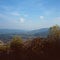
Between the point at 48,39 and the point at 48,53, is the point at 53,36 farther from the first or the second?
the point at 48,53

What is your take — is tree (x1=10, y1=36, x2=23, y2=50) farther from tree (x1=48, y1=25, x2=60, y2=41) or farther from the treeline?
tree (x1=48, y1=25, x2=60, y2=41)

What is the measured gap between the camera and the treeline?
55.5 ft

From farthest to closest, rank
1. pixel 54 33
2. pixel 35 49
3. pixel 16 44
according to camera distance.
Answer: pixel 16 44
pixel 54 33
pixel 35 49

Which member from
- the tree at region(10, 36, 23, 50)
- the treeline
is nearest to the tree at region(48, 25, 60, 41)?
the treeline

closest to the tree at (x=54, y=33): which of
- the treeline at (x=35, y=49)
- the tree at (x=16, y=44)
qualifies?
the treeline at (x=35, y=49)

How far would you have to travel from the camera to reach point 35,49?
1777cm

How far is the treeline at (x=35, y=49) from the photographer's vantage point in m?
16.9

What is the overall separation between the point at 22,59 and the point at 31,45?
1942 mm

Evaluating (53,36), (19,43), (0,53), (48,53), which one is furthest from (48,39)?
(0,53)

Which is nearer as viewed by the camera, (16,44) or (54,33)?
(54,33)

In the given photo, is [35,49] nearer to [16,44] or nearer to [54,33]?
[16,44]

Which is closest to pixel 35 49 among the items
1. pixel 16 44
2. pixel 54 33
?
pixel 16 44

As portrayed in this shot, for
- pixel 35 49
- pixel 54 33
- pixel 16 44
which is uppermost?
pixel 54 33

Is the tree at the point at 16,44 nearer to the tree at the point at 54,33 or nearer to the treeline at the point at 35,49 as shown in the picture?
the treeline at the point at 35,49
